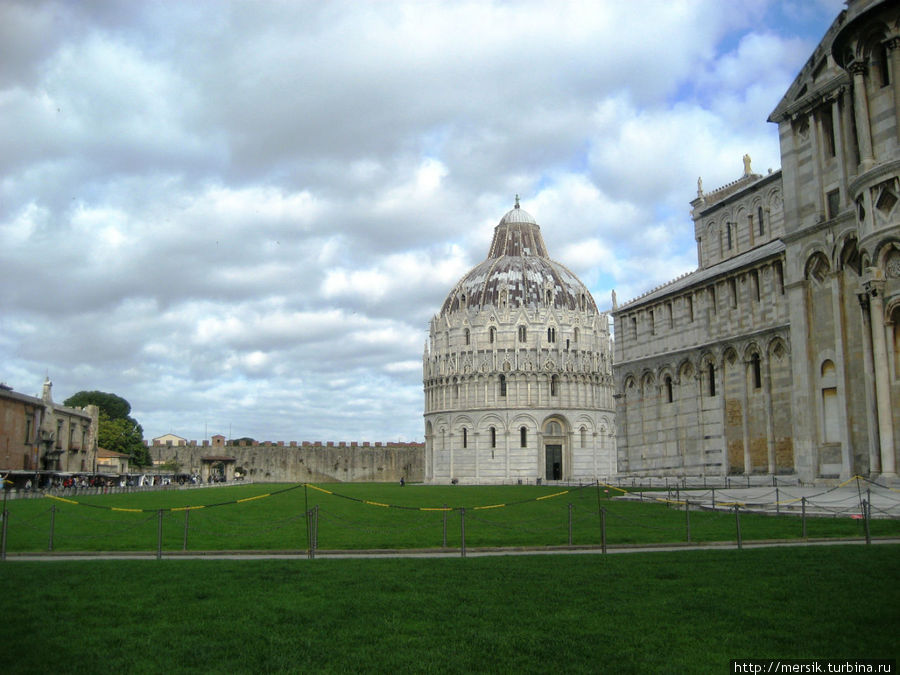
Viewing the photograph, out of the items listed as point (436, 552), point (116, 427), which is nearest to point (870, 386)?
point (436, 552)

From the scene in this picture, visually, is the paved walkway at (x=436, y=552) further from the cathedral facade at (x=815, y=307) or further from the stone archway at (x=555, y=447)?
the stone archway at (x=555, y=447)

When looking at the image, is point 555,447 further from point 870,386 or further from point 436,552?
point 436,552

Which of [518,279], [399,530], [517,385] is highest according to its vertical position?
[518,279]

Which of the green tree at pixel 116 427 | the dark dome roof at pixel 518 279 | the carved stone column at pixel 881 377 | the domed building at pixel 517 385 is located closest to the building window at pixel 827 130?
the carved stone column at pixel 881 377

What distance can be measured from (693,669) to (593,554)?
328 inches

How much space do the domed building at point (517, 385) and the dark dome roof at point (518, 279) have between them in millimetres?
181

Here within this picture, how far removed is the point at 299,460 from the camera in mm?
109000

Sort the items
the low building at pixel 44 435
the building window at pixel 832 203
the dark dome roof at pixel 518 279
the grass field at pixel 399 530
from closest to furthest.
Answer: the grass field at pixel 399 530 → the building window at pixel 832 203 → the low building at pixel 44 435 → the dark dome roof at pixel 518 279

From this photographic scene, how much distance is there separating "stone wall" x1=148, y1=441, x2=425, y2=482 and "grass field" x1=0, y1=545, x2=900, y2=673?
9619 cm

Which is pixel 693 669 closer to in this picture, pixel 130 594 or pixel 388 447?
pixel 130 594

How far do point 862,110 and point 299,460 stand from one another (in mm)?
92045

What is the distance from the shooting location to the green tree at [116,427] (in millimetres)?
95938

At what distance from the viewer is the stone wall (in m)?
109

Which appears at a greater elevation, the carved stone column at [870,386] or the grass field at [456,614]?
the carved stone column at [870,386]
